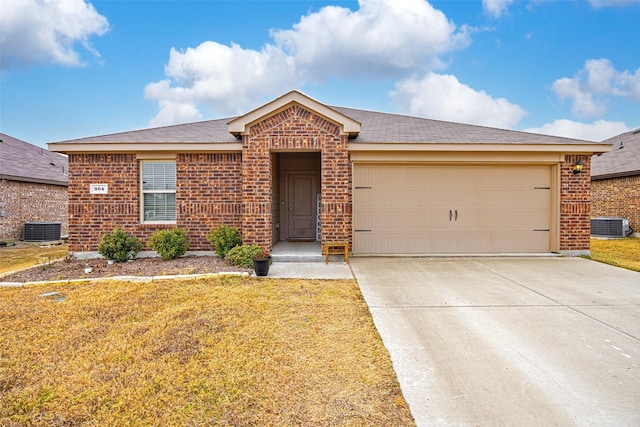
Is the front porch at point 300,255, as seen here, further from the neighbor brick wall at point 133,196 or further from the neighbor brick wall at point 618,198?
the neighbor brick wall at point 618,198

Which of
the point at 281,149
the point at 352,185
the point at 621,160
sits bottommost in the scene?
the point at 352,185

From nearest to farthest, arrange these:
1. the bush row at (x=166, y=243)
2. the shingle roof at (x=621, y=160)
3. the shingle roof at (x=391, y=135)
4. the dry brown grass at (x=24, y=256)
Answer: the bush row at (x=166, y=243) → the shingle roof at (x=391, y=135) → the dry brown grass at (x=24, y=256) → the shingle roof at (x=621, y=160)

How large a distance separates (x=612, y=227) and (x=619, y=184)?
7.80ft

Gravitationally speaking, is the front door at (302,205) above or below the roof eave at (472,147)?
below

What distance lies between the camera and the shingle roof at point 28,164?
14.0 metres

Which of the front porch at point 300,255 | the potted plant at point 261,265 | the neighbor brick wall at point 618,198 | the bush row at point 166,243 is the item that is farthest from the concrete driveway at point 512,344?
the neighbor brick wall at point 618,198

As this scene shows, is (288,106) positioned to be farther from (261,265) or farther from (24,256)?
(24,256)

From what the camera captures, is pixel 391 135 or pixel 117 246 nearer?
pixel 117 246

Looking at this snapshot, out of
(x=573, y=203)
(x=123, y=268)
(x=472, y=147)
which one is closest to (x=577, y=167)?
(x=573, y=203)

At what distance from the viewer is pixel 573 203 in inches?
340

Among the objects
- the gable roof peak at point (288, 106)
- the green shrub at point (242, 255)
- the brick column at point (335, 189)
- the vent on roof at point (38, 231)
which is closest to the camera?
the green shrub at point (242, 255)

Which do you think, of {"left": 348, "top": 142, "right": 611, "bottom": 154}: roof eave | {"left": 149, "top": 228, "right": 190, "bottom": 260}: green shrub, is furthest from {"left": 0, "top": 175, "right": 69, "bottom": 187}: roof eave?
{"left": 348, "top": 142, "right": 611, "bottom": 154}: roof eave

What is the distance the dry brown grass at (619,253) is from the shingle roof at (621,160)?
3.12 metres

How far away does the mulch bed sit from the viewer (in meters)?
6.57
